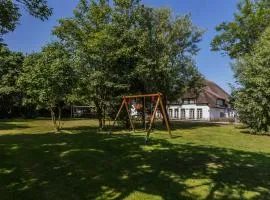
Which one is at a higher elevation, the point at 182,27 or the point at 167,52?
the point at 182,27

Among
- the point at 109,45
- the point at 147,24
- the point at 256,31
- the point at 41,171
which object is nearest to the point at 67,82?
the point at 109,45

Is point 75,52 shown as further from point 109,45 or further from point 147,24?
point 147,24

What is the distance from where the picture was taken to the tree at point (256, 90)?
32562mm

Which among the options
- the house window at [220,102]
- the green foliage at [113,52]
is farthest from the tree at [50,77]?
the house window at [220,102]

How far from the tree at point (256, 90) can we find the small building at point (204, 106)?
4493 centimetres

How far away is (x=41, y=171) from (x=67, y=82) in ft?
56.5

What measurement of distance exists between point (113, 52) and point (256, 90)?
13.6 meters

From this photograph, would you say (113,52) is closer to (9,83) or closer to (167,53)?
(167,53)

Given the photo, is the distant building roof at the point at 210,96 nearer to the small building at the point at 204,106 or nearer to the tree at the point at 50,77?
the small building at the point at 204,106

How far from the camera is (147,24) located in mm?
38844

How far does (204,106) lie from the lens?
8400 cm

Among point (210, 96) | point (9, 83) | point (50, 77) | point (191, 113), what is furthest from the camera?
point (191, 113)

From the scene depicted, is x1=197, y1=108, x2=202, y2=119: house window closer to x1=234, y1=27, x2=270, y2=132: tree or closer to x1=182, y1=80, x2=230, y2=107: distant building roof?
x1=182, y1=80, x2=230, y2=107: distant building roof

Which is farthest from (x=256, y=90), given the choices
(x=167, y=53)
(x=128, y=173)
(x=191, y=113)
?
(x=191, y=113)
